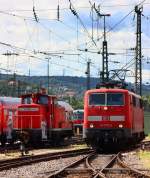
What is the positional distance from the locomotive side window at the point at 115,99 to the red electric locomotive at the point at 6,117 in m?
7.50

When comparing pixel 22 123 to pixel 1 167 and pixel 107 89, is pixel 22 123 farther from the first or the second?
pixel 1 167

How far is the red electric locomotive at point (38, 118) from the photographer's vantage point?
32.6 m

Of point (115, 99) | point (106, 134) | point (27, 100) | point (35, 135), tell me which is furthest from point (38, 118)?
point (106, 134)

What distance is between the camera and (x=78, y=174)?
16875 mm

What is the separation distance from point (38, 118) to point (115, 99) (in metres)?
6.40

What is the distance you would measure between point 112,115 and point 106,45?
2378 centimetres

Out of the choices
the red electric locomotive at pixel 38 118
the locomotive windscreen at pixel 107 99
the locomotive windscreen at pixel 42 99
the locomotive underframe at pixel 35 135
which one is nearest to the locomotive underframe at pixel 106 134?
the locomotive windscreen at pixel 107 99

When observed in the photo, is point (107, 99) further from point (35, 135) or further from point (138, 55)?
point (138, 55)

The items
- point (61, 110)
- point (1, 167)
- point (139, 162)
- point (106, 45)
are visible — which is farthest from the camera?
point (106, 45)

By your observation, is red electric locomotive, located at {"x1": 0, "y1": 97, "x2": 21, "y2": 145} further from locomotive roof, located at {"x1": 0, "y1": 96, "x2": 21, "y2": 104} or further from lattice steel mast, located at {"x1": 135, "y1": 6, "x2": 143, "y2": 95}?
lattice steel mast, located at {"x1": 135, "y1": 6, "x2": 143, "y2": 95}

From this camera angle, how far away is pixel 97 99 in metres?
28.3

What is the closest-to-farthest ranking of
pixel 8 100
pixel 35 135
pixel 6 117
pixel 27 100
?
pixel 35 135 → pixel 27 100 → pixel 6 117 → pixel 8 100

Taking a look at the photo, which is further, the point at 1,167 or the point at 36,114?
the point at 36,114

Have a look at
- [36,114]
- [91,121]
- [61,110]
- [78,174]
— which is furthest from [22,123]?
[78,174]
